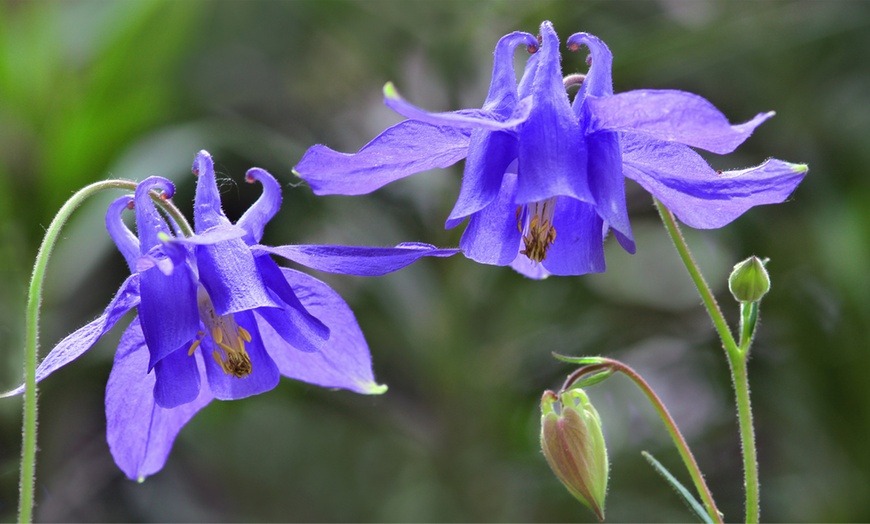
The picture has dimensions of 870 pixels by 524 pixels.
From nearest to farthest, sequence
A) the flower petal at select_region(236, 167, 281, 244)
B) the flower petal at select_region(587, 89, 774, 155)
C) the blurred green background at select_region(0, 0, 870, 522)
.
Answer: the flower petal at select_region(587, 89, 774, 155) < the flower petal at select_region(236, 167, 281, 244) < the blurred green background at select_region(0, 0, 870, 522)

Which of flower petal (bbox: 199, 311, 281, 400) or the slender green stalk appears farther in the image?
flower petal (bbox: 199, 311, 281, 400)

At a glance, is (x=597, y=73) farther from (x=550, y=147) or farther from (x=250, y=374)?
(x=250, y=374)

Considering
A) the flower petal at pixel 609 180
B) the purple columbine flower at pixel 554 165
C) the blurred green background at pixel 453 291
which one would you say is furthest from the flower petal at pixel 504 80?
the blurred green background at pixel 453 291

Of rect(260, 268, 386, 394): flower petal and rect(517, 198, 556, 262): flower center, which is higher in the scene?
rect(517, 198, 556, 262): flower center

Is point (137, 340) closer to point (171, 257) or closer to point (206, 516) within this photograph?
point (171, 257)

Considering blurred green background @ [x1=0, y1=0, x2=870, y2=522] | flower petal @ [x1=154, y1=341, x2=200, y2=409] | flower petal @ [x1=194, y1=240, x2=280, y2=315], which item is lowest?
blurred green background @ [x1=0, y1=0, x2=870, y2=522]

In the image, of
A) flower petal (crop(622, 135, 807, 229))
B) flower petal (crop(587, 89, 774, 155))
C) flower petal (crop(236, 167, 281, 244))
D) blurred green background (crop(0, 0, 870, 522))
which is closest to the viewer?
flower petal (crop(587, 89, 774, 155))

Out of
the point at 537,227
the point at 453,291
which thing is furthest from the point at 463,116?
the point at 453,291

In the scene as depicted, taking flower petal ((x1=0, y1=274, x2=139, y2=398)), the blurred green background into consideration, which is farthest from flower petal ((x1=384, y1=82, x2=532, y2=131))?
the blurred green background

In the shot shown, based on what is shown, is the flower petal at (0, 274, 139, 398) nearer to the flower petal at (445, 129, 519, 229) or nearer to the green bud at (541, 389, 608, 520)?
the flower petal at (445, 129, 519, 229)

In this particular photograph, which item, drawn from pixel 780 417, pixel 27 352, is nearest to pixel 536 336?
pixel 780 417
